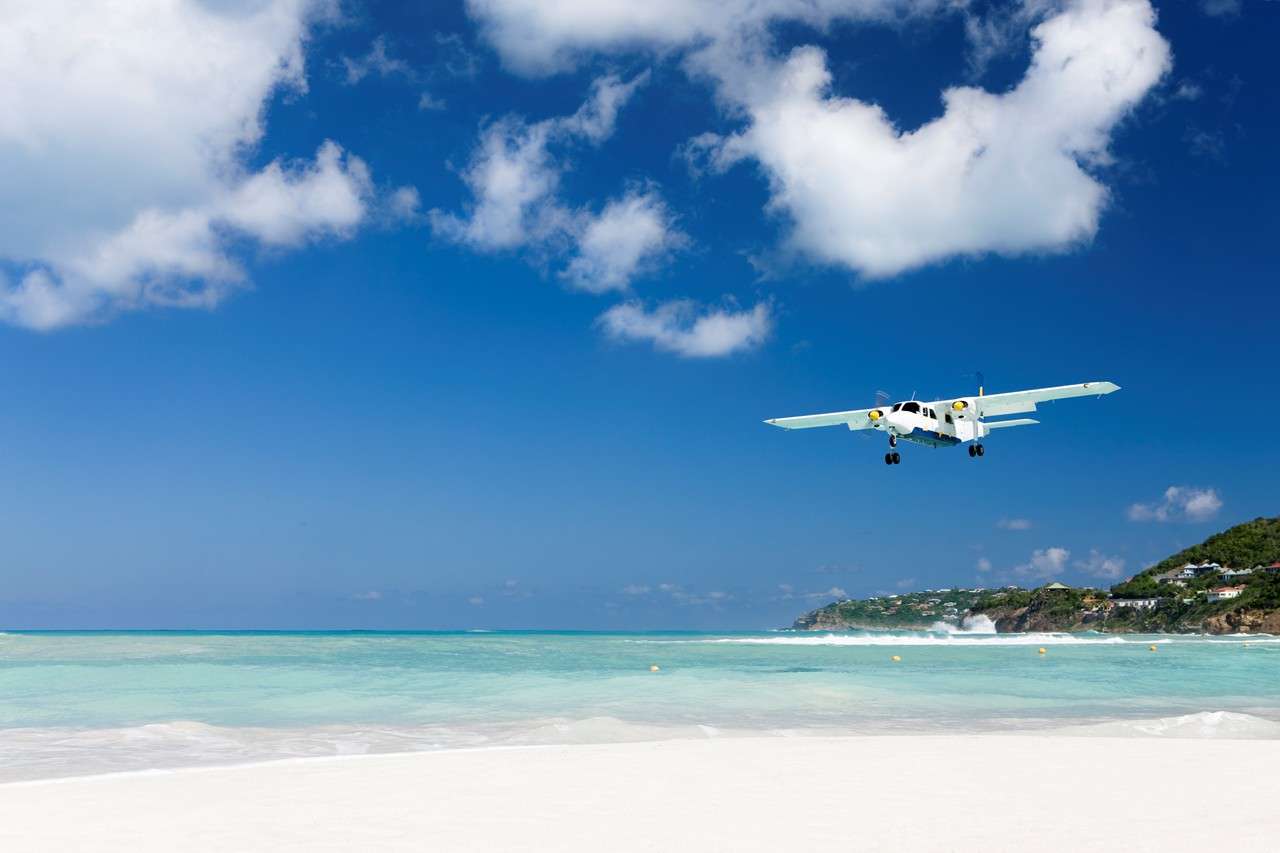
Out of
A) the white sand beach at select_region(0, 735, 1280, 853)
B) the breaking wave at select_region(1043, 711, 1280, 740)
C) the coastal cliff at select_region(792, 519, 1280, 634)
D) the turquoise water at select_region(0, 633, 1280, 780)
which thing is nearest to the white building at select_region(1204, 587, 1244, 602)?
the coastal cliff at select_region(792, 519, 1280, 634)

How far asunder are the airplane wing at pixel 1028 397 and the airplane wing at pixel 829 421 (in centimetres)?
429

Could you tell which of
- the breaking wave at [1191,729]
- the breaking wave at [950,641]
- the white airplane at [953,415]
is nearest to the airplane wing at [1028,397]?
the white airplane at [953,415]

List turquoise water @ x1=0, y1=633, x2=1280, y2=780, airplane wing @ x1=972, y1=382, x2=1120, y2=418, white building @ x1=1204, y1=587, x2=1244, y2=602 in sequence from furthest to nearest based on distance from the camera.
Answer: white building @ x1=1204, y1=587, x2=1244, y2=602 → airplane wing @ x1=972, y1=382, x2=1120, y2=418 → turquoise water @ x1=0, y1=633, x2=1280, y2=780

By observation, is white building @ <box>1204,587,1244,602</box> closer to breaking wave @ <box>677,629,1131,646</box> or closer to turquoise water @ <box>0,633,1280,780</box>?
breaking wave @ <box>677,629,1131,646</box>

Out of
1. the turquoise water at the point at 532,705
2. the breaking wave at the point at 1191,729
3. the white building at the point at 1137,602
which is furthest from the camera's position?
the white building at the point at 1137,602

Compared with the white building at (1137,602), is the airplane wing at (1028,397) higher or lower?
higher

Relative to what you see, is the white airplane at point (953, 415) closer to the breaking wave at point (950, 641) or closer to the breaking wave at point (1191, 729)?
the breaking wave at point (1191, 729)

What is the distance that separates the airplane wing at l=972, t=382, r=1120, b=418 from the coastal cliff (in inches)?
2752

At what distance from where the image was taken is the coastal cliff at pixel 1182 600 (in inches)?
3688

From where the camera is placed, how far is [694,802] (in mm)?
8383

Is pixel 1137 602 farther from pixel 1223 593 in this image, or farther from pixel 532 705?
pixel 532 705

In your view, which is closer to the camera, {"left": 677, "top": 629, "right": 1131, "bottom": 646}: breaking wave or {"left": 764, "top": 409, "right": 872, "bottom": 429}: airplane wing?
{"left": 764, "top": 409, "right": 872, "bottom": 429}: airplane wing

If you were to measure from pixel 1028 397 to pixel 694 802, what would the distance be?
102 ft

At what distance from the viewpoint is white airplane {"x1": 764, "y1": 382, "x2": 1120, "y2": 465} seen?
3431cm
